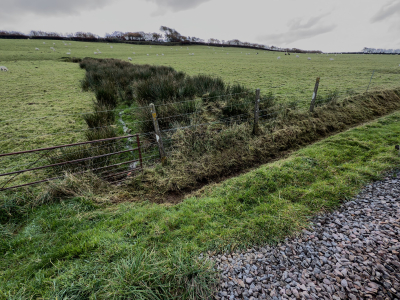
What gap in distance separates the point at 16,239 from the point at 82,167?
1814 mm

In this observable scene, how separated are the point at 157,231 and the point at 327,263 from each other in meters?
2.37

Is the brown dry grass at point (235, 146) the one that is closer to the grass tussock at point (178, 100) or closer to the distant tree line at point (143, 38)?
the grass tussock at point (178, 100)

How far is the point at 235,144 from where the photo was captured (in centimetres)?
547

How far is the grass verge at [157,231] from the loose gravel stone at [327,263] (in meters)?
0.20

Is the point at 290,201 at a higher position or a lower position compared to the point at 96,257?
higher

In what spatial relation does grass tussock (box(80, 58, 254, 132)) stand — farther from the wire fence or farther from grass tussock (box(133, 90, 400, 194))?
grass tussock (box(133, 90, 400, 194))

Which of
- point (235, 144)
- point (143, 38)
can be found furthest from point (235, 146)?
point (143, 38)

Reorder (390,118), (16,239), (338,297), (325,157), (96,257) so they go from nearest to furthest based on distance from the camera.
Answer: (338,297), (96,257), (16,239), (325,157), (390,118)

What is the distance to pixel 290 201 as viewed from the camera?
10.8 feet

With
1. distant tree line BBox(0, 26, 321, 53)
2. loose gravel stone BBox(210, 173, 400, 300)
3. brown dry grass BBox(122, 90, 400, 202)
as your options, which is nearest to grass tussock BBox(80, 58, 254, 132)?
brown dry grass BBox(122, 90, 400, 202)

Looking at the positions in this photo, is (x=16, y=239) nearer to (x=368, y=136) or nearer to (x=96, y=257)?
(x=96, y=257)

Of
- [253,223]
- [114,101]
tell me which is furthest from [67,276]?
[114,101]

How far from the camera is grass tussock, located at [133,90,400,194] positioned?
4367mm

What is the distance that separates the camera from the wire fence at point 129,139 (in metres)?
4.21
